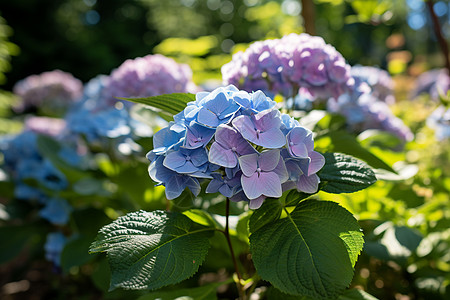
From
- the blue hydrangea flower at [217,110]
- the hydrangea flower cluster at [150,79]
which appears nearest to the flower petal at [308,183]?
the blue hydrangea flower at [217,110]

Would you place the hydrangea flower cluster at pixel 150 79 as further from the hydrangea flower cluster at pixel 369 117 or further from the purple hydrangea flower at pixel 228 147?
the purple hydrangea flower at pixel 228 147

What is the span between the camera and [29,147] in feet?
7.58

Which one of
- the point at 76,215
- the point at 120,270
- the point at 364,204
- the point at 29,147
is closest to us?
the point at 120,270

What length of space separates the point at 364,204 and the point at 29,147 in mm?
1830

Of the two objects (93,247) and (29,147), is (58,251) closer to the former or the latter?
(29,147)

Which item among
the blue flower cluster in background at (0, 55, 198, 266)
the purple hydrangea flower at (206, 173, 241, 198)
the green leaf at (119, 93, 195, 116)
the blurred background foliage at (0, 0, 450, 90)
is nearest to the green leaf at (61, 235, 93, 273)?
the blue flower cluster in background at (0, 55, 198, 266)

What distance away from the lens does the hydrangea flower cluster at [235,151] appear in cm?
78

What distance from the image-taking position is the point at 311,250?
2.65 ft

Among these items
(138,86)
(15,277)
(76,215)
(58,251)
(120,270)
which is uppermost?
(138,86)

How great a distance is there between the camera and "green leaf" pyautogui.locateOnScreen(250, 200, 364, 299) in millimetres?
773

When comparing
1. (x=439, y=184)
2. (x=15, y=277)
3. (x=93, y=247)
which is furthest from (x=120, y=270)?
(x=15, y=277)

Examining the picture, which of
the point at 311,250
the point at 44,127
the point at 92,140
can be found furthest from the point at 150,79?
the point at 44,127

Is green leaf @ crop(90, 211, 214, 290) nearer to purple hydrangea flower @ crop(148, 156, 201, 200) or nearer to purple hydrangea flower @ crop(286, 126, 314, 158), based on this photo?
purple hydrangea flower @ crop(148, 156, 201, 200)

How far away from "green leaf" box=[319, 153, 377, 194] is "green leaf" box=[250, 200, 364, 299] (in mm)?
43
